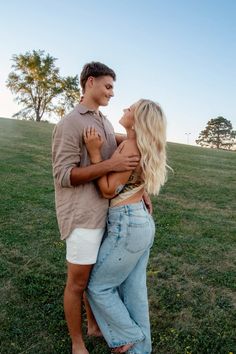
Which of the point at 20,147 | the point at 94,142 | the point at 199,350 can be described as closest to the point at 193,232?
the point at 199,350

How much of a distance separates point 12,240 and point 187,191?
6.40m

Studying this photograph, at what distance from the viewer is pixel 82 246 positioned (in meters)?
3.43

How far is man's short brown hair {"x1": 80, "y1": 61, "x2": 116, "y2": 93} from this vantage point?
350 cm

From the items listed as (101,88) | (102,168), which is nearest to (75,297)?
(102,168)

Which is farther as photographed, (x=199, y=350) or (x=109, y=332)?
(x=199, y=350)

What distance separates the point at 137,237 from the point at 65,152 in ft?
3.17

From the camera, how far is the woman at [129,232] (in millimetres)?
3334

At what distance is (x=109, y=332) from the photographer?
3768 millimetres

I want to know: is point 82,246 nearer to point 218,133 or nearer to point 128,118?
point 128,118

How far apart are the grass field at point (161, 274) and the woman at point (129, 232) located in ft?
1.74

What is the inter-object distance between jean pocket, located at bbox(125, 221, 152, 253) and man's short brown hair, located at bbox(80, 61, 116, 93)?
1.34 metres

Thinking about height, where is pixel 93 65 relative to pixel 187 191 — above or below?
above

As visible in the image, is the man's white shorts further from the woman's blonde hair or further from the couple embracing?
the woman's blonde hair

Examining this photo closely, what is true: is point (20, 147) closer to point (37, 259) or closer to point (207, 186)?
point (207, 186)
